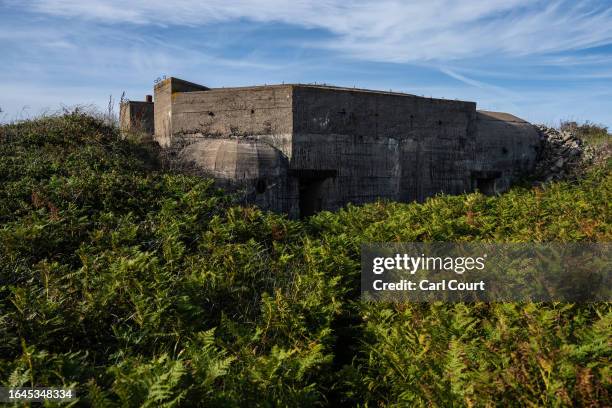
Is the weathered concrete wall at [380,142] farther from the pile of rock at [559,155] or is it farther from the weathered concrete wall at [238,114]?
the pile of rock at [559,155]

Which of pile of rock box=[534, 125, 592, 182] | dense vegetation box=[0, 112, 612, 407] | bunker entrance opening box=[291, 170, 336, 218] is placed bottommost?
dense vegetation box=[0, 112, 612, 407]

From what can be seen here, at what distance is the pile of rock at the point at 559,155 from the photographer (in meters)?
12.9

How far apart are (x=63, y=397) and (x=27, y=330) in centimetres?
106

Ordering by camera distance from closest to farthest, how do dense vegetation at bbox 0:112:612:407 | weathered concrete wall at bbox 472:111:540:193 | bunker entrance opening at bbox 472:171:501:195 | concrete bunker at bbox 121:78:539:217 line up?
1. dense vegetation at bbox 0:112:612:407
2. concrete bunker at bbox 121:78:539:217
3. weathered concrete wall at bbox 472:111:540:193
4. bunker entrance opening at bbox 472:171:501:195

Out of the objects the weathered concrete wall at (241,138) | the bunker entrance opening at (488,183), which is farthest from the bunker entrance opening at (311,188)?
the bunker entrance opening at (488,183)

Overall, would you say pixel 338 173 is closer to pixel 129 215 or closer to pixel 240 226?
pixel 240 226

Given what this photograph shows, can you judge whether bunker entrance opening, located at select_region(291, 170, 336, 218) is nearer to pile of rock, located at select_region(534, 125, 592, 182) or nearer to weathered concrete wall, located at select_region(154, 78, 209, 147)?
weathered concrete wall, located at select_region(154, 78, 209, 147)

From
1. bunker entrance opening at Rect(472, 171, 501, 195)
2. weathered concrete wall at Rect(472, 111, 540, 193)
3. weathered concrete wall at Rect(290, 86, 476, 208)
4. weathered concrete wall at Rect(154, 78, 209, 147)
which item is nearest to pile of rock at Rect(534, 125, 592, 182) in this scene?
weathered concrete wall at Rect(472, 111, 540, 193)

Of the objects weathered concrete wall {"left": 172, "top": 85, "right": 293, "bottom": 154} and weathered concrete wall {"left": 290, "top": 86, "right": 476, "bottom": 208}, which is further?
weathered concrete wall {"left": 290, "top": 86, "right": 476, "bottom": 208}

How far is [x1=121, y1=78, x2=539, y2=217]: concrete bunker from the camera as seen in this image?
900 centimetres

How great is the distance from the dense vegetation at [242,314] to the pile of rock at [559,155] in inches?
259

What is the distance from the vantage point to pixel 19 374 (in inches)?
97.8

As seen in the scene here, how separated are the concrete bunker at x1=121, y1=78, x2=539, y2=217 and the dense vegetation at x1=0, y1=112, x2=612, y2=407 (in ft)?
7.35

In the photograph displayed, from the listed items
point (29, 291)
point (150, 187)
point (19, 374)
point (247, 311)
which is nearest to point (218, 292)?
point (247, 311)
